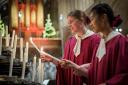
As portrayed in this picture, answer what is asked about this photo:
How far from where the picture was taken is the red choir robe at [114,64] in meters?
3.71

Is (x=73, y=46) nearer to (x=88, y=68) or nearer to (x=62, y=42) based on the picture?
(x=88, y=68)

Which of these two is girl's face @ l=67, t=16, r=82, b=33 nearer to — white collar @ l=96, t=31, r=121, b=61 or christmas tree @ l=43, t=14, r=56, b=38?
white collar @ l=96, t=31, r=121, b=61

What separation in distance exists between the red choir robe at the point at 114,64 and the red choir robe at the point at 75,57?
2.64 ft

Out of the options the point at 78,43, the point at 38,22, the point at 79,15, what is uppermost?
the point at 79,15

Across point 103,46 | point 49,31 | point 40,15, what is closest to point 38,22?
point 40,15

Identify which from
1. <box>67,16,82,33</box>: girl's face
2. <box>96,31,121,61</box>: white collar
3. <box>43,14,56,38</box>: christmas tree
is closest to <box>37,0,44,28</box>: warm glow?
<box>43,14,56,38</box>: christmas tree

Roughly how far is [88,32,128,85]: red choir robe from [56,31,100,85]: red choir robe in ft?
2.64

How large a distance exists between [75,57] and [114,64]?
1.15 metres

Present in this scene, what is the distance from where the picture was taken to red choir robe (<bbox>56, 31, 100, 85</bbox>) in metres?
4.83

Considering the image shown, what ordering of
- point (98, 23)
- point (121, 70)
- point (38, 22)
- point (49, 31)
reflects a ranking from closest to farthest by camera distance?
point (121, 70) → point (98, 23) → point (49, 31) → point (38, 22)

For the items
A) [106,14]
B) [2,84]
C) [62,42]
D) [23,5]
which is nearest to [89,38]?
[106,14]

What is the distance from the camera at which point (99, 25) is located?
390 cm

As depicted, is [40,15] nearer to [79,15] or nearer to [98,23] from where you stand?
[79,15]

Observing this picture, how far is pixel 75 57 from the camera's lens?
4887 mm
